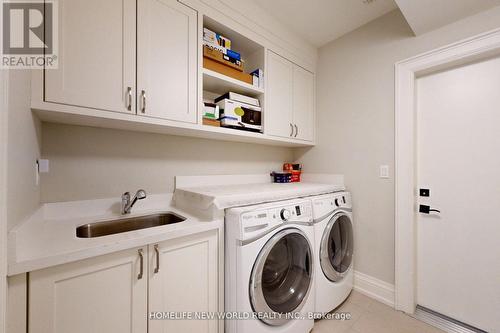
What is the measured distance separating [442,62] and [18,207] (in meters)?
2.74

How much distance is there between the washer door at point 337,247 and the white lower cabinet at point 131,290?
896 millimetres

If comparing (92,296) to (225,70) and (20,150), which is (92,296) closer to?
(20,150)

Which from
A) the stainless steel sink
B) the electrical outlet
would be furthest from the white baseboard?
the stainless steel sink

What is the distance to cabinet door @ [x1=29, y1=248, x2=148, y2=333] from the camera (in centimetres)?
75

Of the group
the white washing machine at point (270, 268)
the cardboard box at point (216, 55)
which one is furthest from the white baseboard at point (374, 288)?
the cardboard box at point (216, 55)

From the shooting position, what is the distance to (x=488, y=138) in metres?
1.46

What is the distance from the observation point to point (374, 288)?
6.20 ft

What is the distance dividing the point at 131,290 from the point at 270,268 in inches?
33.6

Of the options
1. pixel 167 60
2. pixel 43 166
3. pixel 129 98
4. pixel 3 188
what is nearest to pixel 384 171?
pixel 167 60

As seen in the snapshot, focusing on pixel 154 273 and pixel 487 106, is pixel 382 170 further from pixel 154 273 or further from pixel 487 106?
pixel 154 273

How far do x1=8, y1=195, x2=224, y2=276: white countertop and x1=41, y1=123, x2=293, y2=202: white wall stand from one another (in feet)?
0.27

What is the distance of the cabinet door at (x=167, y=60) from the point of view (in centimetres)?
122

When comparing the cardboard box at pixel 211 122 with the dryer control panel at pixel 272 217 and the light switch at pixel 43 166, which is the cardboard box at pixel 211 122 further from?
the light switch at pixel 43 166

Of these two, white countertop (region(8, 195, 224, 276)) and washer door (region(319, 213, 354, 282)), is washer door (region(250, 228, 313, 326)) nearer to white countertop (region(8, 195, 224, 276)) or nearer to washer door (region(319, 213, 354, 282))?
washer door (region(319, 213, 354, 282))
